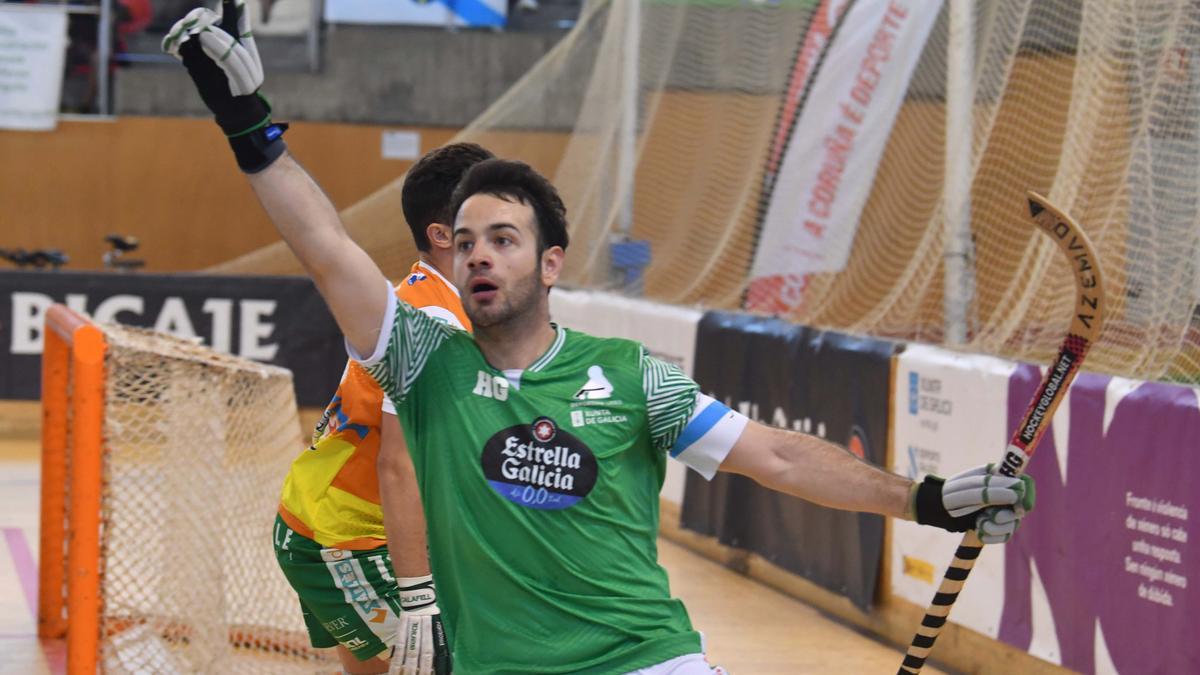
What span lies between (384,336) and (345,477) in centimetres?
156

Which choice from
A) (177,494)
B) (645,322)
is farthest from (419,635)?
(645,322)

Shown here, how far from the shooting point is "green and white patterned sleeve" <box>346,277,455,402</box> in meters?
3.54

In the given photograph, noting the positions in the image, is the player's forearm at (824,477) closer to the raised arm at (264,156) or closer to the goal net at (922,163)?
the raised arm at (264,156)

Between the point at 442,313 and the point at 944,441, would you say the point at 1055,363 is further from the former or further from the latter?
the point at 944,441

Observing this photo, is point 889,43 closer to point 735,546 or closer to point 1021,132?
point 1021,132

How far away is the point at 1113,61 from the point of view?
7773mm

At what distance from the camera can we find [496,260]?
3.64 metres

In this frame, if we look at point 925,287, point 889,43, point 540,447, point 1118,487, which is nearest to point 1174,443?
point 1118,487

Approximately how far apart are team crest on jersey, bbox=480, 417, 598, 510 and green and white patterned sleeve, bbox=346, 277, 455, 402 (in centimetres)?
23

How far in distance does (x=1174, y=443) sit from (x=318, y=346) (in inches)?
394

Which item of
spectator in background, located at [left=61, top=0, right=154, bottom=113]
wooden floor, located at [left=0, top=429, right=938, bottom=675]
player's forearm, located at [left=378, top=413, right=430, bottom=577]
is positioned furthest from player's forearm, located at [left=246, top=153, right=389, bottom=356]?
spectator in background, located at [left=61, top=0, right=154, bottom=113]

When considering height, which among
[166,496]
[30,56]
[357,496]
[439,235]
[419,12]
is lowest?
[166,496]

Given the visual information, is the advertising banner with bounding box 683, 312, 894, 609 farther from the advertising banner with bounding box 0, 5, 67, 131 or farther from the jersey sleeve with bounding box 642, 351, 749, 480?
the advertising banner with bounding box 0, 5, 67, 131

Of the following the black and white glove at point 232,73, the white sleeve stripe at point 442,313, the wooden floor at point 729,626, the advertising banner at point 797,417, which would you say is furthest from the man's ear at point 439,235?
the advertising banner at point 797,417
